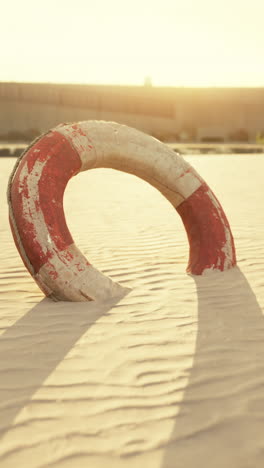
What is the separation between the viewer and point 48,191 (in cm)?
352

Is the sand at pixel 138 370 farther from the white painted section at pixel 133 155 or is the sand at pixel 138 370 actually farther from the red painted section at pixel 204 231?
the white painted section at pixel 133 155

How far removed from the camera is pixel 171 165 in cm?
420

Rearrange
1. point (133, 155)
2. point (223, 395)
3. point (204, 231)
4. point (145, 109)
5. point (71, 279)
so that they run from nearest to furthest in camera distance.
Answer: point (223, 395) → point (71, 279) → point (133, 155) → point (204, 231) → point (145, 109)

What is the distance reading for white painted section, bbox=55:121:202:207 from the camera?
3.85 m

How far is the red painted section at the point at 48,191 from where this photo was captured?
338 centimetres

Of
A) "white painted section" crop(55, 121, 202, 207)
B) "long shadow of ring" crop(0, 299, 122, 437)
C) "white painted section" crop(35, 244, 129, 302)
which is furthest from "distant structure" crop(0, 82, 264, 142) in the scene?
"long shadow of ring" crop(0, 299, 122, 437)

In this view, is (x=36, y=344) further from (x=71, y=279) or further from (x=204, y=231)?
(x=204, y=231)

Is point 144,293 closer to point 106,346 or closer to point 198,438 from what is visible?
point 106,346

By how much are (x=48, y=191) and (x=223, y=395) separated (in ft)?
6.24

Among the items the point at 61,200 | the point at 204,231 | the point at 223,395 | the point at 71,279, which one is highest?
the point at 61,200

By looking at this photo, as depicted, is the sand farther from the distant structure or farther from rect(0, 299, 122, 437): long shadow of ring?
the distant structure

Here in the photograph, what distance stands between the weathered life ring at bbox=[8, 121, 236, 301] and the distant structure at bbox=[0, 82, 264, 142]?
27.7 metres

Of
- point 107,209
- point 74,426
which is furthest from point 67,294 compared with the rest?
point 107,209

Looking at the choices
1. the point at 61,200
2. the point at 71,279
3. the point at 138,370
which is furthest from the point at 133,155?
the point at 138,370
